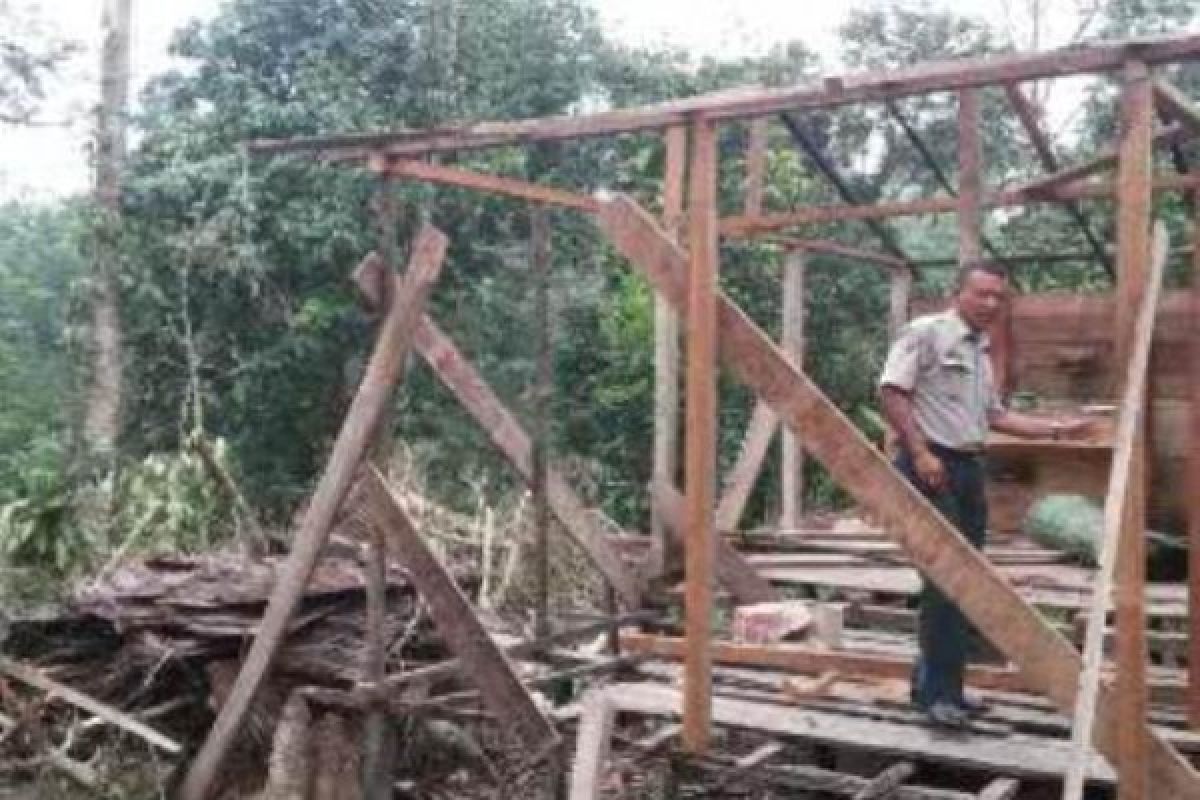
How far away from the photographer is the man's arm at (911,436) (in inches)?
187

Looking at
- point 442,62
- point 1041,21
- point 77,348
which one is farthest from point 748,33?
point 77,348

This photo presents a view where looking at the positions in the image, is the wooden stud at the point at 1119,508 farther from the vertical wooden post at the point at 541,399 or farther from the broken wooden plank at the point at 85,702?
the broken wooden plank at the point at 85,702

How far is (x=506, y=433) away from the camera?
6914 mm

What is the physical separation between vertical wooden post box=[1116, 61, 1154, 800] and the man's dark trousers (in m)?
0.93

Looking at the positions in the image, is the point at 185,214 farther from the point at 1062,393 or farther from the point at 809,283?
the point at 1062,393

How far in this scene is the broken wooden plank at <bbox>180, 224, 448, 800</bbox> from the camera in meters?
5.97

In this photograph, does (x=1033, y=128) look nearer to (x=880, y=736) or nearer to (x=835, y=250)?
(x=835, y=250)

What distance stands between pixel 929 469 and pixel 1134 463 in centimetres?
99

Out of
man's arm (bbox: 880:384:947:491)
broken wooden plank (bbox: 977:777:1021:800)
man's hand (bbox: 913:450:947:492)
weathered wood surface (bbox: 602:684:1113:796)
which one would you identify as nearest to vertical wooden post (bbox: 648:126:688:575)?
weathered wood surface (bbox: 602:684:1113:796)

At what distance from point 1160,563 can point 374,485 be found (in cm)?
405

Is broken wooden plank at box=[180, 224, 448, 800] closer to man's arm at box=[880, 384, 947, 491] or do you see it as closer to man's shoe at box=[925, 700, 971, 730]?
man's arm at box=[880, 384, 947, 491]

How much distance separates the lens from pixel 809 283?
1498 cm

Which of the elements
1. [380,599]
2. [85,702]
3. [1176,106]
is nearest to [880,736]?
[1176,106]

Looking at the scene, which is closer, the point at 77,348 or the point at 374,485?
the point at 374,485
